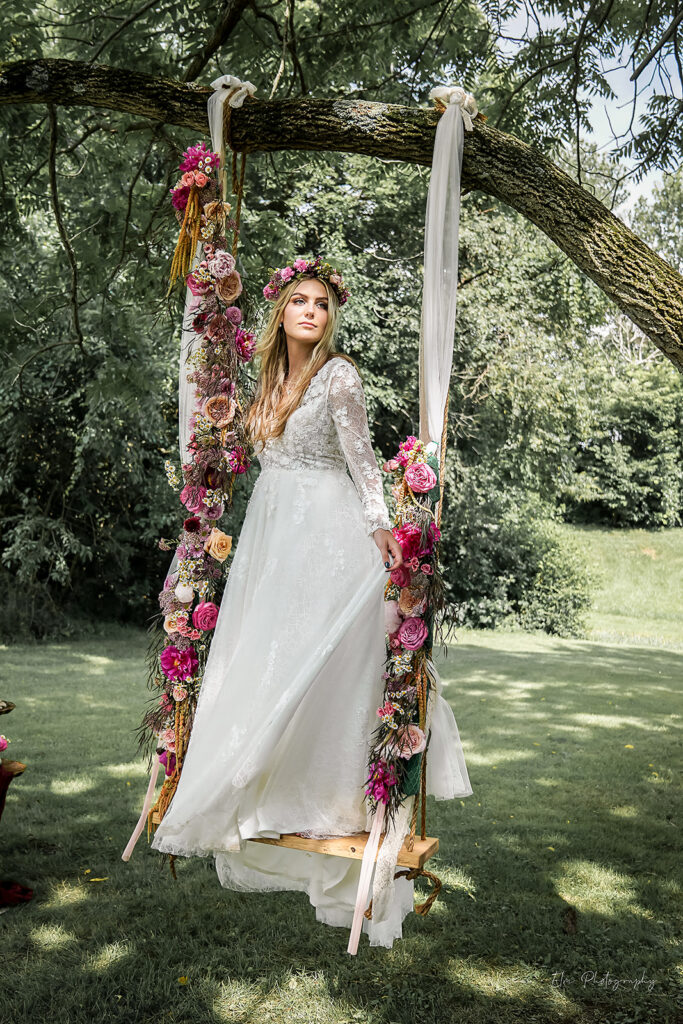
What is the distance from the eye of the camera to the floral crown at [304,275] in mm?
3254

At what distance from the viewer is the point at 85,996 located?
3098 millimetres

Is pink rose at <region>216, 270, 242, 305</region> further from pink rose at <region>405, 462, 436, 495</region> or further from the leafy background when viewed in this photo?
the leafy background

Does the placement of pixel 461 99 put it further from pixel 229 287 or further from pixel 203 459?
pixel 203 459

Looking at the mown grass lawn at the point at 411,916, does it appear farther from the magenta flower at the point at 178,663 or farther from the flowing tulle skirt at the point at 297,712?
the magenta flower at the point at 178,663

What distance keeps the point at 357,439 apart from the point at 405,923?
2.14 m

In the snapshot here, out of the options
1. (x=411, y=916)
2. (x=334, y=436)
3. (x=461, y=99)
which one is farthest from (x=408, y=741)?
(x=461, y=99)

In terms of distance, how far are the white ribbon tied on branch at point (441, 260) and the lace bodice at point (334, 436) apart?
0.74ft

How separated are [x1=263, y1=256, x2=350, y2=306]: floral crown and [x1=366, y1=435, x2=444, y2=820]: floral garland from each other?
0.86 m

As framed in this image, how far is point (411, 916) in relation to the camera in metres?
3.85

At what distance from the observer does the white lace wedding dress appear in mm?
2770

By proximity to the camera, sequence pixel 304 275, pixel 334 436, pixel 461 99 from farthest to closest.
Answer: pixel 304 275, pixel 334 436, pixel 461 99

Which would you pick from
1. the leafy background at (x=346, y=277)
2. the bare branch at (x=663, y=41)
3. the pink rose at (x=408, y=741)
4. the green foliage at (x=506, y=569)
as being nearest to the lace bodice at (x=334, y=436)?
the pink rose at (x=408, y=741)

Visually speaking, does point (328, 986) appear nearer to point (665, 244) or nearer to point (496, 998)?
point (496, 998)

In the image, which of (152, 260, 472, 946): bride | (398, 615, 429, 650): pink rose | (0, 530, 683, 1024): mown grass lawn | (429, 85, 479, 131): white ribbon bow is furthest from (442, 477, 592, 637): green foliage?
(398, 615, 429, 650): pink rose
